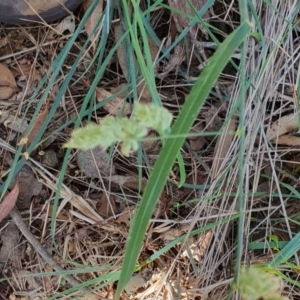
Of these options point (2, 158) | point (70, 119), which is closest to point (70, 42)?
point (70, 119)

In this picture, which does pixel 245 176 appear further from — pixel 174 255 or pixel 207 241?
pixel 174 255

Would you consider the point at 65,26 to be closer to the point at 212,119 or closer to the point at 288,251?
the point at 212,119

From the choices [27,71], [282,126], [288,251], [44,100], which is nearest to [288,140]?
[282,126]

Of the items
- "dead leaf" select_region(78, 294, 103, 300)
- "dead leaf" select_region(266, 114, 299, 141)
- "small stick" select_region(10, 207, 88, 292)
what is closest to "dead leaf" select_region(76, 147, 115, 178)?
"small stick" select_region(10, 207, 88, 292)

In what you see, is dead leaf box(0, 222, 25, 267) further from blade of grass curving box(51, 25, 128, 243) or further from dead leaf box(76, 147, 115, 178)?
dead leaf box(76, 147, 115, 178)

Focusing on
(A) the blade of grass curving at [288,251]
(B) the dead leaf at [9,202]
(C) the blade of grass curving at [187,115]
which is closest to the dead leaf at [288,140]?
(A) the blade of grass curving at [288,251]
